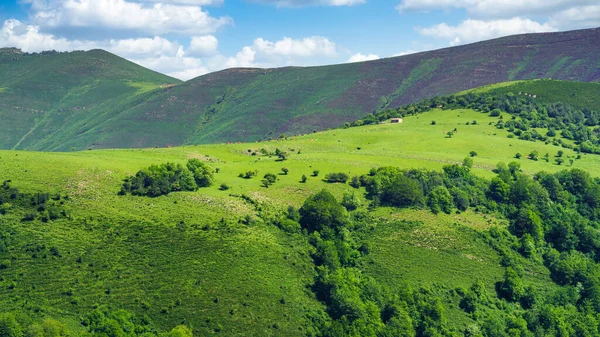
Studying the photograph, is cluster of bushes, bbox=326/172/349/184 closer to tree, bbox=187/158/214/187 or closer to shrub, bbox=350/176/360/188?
shrub, bbox=350/176/360/188

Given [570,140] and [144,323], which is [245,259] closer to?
[144,323]

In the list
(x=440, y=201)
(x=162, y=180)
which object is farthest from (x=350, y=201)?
(x=162, y=180)

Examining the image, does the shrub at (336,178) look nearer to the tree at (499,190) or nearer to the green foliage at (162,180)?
the green foliage at (162,180)

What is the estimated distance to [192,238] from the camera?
9250cm

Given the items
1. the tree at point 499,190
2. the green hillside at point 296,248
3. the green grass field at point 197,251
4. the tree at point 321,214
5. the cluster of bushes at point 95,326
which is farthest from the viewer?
the tree at point 499,190

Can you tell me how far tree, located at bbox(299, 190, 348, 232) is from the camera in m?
106

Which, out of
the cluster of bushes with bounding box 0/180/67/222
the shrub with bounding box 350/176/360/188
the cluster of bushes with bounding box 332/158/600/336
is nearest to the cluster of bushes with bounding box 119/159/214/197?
the cluster of bushes with bounding box 0/180/67/222

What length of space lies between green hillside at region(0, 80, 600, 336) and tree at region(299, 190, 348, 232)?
1.20 ft

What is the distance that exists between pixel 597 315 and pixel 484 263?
69.7 feet

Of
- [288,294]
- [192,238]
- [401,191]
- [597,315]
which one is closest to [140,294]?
[192,238]

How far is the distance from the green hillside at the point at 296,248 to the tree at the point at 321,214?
0.36m

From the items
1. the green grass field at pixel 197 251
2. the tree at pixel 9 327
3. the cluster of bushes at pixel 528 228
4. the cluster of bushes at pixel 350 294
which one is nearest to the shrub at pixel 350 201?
the green grass field at pixel 197 251

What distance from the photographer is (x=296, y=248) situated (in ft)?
323

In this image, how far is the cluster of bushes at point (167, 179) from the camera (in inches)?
4081
